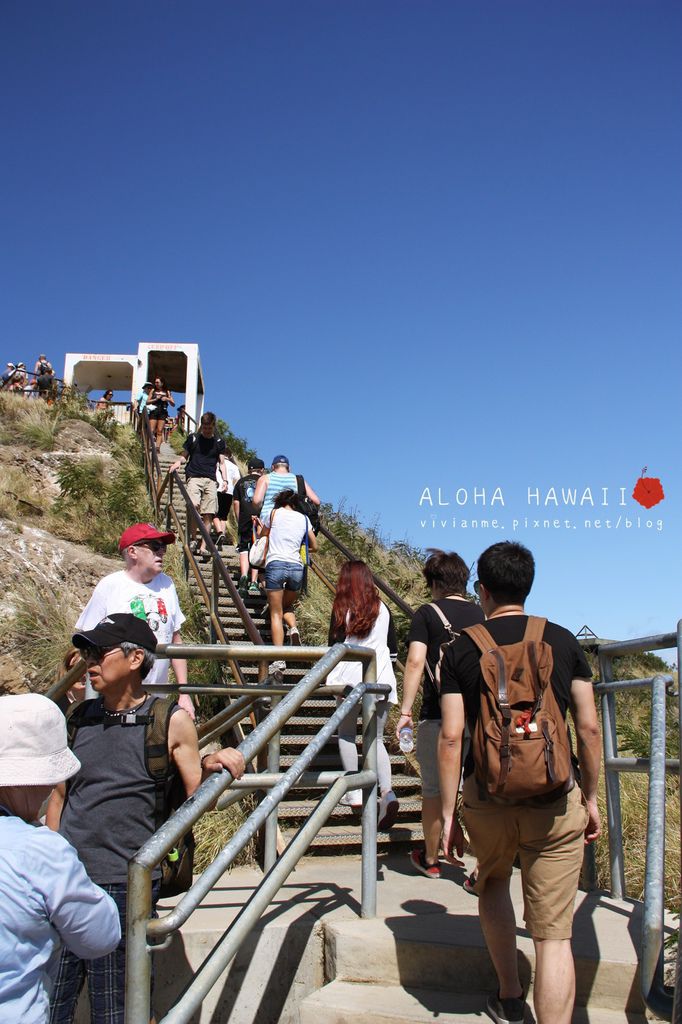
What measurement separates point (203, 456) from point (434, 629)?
7.43 metres

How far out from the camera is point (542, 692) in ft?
8.94

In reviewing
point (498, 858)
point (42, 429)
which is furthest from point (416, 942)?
point (42, 429)

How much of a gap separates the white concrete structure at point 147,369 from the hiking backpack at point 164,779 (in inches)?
1061

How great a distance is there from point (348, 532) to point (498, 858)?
10.7 m

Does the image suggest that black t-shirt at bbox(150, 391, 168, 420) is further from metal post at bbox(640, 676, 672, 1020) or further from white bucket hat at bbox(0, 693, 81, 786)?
white bucket hat at bbox(0, 693, 81, 786)

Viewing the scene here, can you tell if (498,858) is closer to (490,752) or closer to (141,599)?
(490,752)

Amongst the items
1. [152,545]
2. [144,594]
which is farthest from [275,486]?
[144,594]

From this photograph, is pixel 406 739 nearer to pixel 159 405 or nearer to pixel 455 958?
pixel 455 958

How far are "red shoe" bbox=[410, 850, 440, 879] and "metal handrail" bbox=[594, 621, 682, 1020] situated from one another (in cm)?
95

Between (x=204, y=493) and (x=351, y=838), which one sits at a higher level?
(x=204, y=493)

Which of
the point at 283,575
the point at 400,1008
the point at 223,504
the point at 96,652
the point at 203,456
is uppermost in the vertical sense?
the point at 203,456

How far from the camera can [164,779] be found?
2.70 m

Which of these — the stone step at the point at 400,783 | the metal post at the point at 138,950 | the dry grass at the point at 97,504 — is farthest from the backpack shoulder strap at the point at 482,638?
the dry grass at the point at 97,504

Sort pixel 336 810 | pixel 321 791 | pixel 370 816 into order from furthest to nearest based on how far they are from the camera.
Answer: pixel 321 791, pixel 336 810, pixel 370 816
